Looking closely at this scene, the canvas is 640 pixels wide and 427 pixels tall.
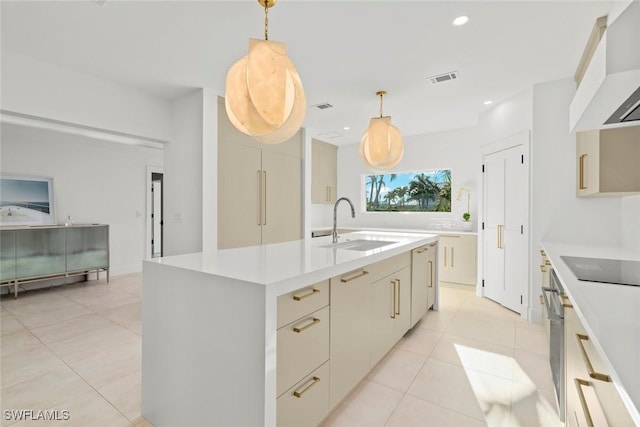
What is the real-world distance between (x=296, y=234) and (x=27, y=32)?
3652 millimetres

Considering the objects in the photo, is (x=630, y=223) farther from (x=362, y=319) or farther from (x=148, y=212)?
(x=148, y=212)

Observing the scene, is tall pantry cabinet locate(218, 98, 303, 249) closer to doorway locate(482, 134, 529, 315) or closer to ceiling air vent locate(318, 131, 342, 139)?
ceiling air vent locate(318, 131, 342, 139)

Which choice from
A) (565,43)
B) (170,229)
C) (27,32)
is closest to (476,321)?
(565,43)

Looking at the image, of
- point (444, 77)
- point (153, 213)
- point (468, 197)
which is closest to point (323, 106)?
point (444, 77)

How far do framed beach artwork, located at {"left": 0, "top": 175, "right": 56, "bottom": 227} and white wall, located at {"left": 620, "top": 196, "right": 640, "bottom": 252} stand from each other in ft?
22.6

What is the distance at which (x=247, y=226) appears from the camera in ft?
13.1

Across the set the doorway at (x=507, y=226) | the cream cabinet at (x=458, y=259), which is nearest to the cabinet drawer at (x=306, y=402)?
the doorway at (x=507, y=226)

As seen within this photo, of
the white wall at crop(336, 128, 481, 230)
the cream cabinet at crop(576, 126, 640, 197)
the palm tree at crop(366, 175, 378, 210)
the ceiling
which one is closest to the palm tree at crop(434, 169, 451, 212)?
the white wall at crop(336, 128, 481, 230)

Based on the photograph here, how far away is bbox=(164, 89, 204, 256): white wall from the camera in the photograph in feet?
11.3

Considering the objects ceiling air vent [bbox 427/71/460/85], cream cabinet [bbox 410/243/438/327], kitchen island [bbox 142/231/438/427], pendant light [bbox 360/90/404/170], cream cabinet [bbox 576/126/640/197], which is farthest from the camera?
ceiling air vent [bbox 427/71/460/85]

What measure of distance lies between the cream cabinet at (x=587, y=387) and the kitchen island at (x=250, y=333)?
98 cm

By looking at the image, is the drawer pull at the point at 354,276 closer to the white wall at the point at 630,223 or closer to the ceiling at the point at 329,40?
the ceiling at the point at 329,40

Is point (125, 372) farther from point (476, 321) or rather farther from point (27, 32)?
point (476, 321)

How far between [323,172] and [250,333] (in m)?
5.21
